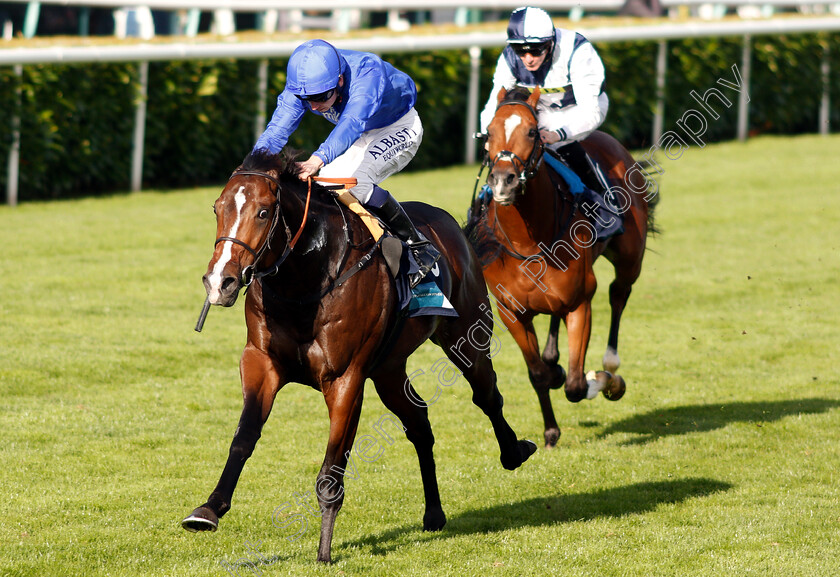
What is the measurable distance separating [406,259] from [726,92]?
536 inches

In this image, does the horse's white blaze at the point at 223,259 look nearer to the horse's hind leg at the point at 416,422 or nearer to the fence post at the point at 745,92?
the horse's hind leg at the point at 416,422

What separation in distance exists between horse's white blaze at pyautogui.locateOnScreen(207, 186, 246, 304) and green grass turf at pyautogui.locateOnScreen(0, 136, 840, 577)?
1.30 metres

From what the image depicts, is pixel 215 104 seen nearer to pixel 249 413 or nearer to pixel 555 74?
pixel 555 74

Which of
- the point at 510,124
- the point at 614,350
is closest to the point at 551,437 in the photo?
the point at 614,350

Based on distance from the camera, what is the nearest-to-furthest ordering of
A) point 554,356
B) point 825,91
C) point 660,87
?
1. point 554,356
2. point 660,87
3. point 825,91

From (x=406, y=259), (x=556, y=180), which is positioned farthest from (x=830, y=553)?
(x=556, y=180)

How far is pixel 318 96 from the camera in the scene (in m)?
4.86

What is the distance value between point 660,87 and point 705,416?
9585 mm

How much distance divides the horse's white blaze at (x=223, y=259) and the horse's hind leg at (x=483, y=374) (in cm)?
165

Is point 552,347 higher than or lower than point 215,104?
lower

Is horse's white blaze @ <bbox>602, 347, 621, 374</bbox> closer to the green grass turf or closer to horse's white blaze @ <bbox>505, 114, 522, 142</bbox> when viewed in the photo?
the green grass turf

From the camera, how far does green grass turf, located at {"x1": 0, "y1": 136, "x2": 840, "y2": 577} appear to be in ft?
16.6

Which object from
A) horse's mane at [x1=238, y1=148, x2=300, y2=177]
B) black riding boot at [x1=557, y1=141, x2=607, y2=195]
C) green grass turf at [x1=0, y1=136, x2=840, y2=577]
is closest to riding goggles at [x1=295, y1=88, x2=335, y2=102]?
horse's mane at [x1=238, y1=148, x2=300, y2=177]

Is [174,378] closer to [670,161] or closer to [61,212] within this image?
[61,212]
